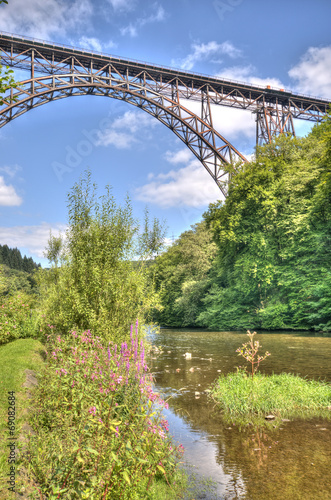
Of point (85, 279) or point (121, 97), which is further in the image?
point (121, 97)

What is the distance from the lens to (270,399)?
755cm

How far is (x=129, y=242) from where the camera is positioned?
33.3 ft

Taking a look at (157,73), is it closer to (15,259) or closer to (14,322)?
(14,322)

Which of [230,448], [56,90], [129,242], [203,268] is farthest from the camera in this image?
[203,268]

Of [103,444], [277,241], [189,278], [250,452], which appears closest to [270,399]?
[250,452]

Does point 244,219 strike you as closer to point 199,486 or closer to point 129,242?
point 129,242

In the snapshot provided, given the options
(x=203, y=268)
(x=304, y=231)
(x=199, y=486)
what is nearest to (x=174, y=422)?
(x=199, y=486)

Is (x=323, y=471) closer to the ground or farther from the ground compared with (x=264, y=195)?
closer to the ground

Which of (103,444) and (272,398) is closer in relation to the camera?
(103,444)

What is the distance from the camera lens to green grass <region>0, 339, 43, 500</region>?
12.6 feet

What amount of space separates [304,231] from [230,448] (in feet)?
73.8

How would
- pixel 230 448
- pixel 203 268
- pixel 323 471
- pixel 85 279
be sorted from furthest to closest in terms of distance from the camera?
pixel 203 268 < pixel 85 279 < pixel 230 448 < pixel 323 471

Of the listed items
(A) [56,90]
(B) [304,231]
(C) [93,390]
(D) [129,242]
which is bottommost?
(C) [93,390]

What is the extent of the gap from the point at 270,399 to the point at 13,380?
541cm
